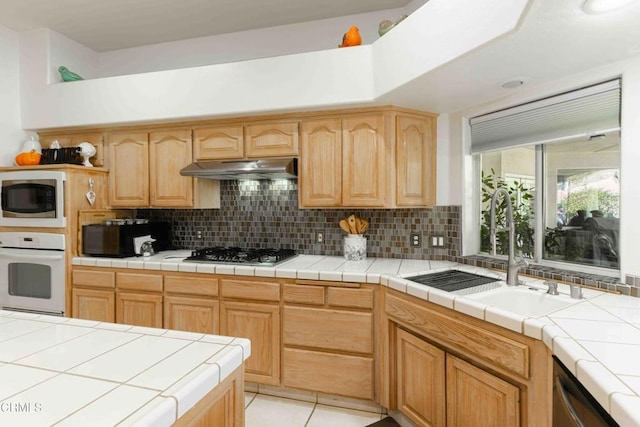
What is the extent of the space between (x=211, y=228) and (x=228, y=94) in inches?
50.3

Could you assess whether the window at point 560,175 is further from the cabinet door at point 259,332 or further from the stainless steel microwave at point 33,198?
the stainless steel microwave at point 33,198

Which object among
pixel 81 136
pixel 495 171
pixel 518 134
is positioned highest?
pixel 81 136

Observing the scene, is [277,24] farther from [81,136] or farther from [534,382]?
[534,382]

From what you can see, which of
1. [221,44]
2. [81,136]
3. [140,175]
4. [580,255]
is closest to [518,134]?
[580,255]

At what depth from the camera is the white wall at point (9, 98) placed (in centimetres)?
299

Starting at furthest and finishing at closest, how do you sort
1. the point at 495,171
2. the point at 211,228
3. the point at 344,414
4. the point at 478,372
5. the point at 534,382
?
the point at 211,228
the point at 495,171
the point at 344,414
the point at 478,372
the point at 534,382

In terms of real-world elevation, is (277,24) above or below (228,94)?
above

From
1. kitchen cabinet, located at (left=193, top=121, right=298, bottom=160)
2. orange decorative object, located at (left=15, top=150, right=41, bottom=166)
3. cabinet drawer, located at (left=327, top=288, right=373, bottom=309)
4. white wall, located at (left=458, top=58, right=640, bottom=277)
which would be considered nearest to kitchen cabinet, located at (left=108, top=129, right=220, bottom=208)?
kitchen cabinet, located at (left=193, top=121, right=298, bottom=160)

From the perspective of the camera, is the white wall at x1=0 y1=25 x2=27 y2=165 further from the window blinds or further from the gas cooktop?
the window blinds

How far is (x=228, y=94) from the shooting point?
267cm

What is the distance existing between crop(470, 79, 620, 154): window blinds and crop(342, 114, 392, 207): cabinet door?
29.0 inches

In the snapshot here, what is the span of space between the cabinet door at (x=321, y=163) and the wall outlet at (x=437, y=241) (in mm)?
823

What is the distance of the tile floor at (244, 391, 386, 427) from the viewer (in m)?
2.12

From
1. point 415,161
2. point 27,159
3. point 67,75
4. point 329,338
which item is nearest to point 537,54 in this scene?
point 415,161
